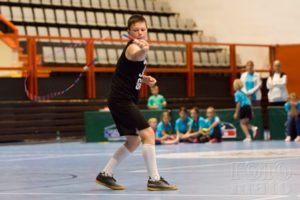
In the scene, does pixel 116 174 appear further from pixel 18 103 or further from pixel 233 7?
pixel 233 7

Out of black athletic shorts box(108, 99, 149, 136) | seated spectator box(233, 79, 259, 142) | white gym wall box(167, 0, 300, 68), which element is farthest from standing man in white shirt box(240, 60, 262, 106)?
black athletic shorts box(108, 99, 149, 136)

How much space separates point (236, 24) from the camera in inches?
1219

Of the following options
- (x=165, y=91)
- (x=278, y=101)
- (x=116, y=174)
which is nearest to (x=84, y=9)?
(x=165, y=91)

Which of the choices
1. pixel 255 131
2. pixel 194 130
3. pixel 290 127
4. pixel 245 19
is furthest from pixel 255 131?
pixel 245 19

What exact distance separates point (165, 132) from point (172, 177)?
440 inches

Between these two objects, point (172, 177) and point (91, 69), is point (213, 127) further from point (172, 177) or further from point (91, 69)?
point (172, 177)

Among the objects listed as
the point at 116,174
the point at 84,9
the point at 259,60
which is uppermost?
the point at 84,9

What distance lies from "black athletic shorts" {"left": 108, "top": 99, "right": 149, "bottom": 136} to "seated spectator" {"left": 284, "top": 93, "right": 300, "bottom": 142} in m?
11.7

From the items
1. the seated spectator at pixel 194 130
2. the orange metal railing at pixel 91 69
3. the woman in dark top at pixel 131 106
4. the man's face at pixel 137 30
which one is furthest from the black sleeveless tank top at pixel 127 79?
the orange metal railing at pixel 91 69

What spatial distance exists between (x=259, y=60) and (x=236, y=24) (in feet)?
11.9

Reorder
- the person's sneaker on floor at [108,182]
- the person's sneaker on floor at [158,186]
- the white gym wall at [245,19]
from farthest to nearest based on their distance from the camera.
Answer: the white gym wall at [245,19]
the person's sneaker on floor at [108,182]
the person's sneaker on floor at [158,186]

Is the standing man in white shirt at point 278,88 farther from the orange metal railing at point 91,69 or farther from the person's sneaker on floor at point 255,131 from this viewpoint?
the orange metal railing at point 91,69

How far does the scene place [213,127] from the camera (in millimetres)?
20547

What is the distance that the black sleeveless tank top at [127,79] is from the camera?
8.70 meters
